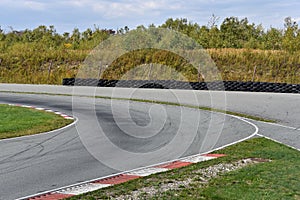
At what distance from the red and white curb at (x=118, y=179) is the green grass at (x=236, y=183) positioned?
0.71 feet

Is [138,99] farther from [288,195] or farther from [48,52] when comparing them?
[48,52]

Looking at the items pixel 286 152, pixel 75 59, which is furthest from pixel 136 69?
pixel 286 152

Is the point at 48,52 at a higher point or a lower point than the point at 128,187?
higher

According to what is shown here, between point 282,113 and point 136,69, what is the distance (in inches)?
839

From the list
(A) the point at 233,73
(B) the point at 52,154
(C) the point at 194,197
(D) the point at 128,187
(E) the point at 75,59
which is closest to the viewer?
(C) the point at 194,197

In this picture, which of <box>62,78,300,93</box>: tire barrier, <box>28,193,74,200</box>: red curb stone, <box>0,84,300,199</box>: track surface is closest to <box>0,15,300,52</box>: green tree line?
<box>62,78,300,93</box>: tire barrier

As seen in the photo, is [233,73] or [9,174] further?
[233,73]

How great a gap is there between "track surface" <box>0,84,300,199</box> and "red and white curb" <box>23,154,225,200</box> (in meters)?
0.27

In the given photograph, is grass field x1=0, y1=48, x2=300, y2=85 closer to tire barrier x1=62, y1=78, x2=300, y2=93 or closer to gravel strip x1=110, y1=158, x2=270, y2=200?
tire barrier x1=62, y1=78, x2=300, y2=93

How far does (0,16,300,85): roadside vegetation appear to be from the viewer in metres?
35.5

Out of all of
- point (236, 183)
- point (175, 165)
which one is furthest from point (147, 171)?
point (236, 183)

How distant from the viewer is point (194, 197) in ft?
18.2

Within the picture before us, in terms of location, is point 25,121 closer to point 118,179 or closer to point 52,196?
point 118,179

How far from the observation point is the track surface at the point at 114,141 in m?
6.76
